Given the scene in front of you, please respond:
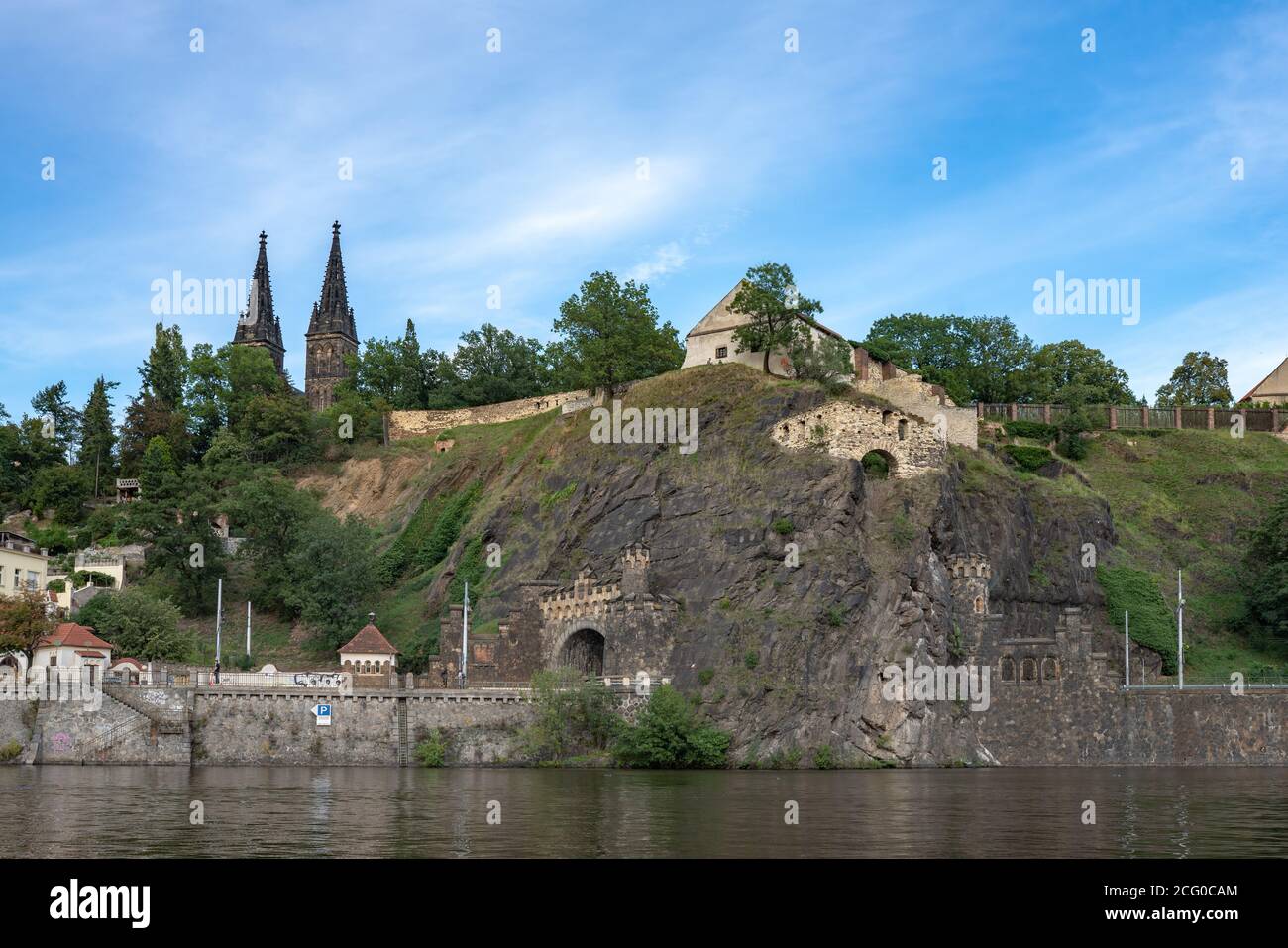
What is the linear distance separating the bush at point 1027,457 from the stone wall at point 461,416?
35511mm

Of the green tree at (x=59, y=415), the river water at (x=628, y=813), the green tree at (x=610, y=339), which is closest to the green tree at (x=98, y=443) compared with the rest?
the green tree at (x=59, y=415)

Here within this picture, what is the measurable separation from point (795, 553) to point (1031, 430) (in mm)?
38911

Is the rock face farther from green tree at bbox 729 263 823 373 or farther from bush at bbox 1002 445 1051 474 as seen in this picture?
bush at bbox 1002 445 1051 474

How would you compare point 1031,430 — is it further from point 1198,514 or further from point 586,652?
point 586,652

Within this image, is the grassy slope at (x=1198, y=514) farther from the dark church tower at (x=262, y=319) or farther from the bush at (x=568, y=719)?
the dark church tower at (x=262, y=319)

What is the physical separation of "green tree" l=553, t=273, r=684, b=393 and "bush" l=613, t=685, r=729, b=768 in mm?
35400

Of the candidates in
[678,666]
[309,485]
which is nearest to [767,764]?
[678,666]

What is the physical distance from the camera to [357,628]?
261ft

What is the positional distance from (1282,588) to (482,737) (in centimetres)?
4617

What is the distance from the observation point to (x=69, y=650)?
67.1 meters

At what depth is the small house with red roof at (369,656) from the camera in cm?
7044

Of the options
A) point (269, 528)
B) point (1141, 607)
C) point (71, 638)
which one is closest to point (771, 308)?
point (1141, 607)

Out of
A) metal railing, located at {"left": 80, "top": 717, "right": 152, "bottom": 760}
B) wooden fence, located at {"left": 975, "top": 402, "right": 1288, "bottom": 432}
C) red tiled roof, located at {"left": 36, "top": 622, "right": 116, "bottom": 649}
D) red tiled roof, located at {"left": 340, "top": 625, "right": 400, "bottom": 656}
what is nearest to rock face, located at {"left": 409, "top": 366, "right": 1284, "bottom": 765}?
red tiled roof, located at {"left": 340, "top": 625, "right": 400, "bottom": 656}
